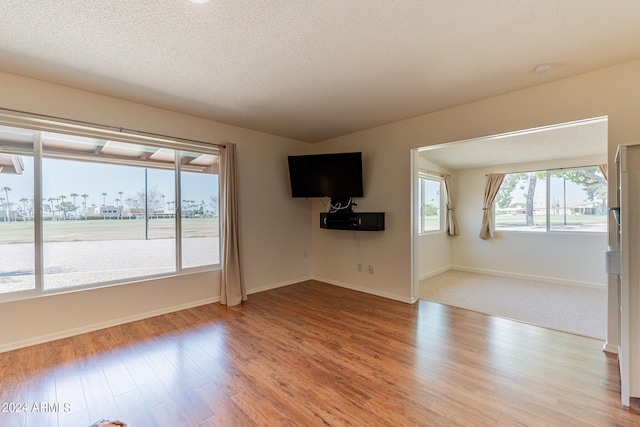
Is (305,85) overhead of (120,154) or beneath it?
overhead

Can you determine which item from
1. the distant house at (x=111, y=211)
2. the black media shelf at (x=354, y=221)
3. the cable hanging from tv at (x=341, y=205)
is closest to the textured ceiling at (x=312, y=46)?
the distant house at (x=111, y=211)

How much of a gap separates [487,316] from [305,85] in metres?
3.31

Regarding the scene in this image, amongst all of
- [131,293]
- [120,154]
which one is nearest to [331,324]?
[131,293]

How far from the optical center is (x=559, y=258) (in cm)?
481

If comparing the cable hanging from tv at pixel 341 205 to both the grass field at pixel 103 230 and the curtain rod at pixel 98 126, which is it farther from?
the curtain rod at pixel 98 126

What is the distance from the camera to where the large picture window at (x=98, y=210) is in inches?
100

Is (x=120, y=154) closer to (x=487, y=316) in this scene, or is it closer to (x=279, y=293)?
(x=279, y=293)

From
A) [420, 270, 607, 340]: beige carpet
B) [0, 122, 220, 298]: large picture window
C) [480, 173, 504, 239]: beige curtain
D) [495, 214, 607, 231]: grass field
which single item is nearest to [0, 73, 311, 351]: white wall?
[0, 122, 220, 298]: large picture window

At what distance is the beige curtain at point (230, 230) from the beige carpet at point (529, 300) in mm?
2681

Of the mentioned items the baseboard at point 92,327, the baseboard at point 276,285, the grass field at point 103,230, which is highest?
the grass field at point 103,230

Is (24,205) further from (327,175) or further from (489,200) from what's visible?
(489,200)

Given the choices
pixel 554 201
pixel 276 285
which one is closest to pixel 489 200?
pixel 554 201

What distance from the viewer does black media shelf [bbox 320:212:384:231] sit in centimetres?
390

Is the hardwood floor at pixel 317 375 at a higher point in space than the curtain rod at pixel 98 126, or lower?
lower
